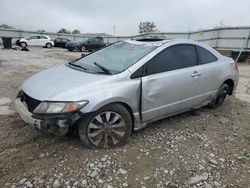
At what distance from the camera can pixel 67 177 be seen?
2926 mm

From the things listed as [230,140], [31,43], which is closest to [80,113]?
[230,140]

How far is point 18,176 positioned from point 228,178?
2415mm

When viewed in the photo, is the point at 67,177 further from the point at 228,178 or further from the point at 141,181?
the point at 228,178

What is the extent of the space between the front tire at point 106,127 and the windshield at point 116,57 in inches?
23.6

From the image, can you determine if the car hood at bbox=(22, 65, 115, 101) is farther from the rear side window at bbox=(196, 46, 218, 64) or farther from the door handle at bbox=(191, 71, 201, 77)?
the rear side window at bbox=(196, 46, 218, 64)

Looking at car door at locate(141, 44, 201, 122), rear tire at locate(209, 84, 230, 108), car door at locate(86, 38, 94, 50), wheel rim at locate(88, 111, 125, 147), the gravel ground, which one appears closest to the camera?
the gravel ground

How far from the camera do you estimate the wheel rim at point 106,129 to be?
3334 millimetres

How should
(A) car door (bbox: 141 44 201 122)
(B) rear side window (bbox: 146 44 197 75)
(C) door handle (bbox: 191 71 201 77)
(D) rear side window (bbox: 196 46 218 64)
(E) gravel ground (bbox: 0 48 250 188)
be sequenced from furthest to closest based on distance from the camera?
1. (D) rear side window (bbox: 196 46 218 64)
2. (C) door handle (bbox: 191 71 201 77)
3. (B) rear side window (bbox: 146 44 197 75)
4. (A) car door (bbox: 141 44 201 122)
5. (E) gravel ground (bbox: 0 48 250 188)

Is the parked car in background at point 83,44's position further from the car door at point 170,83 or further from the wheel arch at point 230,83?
the car door at point 170,83

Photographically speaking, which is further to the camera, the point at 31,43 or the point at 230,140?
the point at 31,43

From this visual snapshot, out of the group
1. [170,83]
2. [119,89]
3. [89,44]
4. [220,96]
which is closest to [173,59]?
[170,83]

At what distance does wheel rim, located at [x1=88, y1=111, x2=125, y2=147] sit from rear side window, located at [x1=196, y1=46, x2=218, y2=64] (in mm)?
2040

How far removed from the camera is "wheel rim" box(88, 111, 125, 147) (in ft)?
10.9

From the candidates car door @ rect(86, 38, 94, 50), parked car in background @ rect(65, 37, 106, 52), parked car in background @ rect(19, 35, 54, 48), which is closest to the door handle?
parked car in background @ rect(65, 37, 106, 52)
